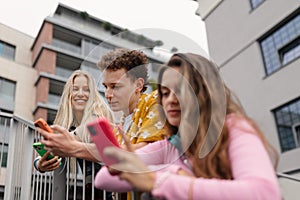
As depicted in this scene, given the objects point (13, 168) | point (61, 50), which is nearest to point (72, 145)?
point (13, 168)

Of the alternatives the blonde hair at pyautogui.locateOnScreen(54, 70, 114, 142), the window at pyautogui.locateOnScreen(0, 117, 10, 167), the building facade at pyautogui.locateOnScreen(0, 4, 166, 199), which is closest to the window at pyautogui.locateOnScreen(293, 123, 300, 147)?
the window at pyautogui.locateOnScreen(0, 117, 10, 167)

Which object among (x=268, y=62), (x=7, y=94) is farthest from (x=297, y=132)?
(x=7, y=94)

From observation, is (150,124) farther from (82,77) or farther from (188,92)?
(82,77)

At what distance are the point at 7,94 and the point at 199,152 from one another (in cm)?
1161

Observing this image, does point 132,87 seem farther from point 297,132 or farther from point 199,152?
point 297,132

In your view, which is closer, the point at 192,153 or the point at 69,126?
the point at 192,153

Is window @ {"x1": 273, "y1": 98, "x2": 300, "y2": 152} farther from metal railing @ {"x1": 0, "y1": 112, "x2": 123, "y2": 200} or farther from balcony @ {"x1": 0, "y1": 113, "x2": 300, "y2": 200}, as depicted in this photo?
metal railing @ {"x1": 0, "y1": 112, "x2": 123, "y2": 200}

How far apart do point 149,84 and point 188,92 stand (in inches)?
7.4

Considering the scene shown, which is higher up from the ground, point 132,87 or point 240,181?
point 132,87

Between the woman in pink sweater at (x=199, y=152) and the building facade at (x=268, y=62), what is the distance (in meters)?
4.90

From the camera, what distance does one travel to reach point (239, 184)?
37cm

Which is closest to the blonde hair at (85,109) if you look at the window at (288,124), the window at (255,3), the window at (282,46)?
the window at (288,124)

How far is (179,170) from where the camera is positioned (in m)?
0.41

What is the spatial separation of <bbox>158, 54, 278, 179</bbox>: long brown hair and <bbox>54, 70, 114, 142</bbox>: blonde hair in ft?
0.89
